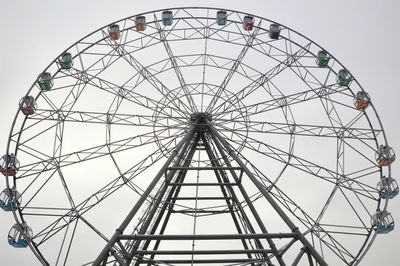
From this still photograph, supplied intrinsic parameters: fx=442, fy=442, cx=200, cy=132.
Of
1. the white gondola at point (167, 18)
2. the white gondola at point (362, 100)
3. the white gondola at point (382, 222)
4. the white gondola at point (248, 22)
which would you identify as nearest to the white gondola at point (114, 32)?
the white gondola at point (167, 18)

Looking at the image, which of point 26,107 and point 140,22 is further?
point 140,22

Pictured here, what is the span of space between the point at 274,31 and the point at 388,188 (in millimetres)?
8820

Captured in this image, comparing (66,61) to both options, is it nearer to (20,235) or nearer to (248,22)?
(20,235)

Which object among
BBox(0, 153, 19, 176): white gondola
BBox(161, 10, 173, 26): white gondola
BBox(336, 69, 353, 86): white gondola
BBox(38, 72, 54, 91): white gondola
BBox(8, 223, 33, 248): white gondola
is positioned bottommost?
BBox(8, 223, 33, 248): white gondola

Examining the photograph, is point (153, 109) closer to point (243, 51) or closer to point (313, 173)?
point (243, 51)

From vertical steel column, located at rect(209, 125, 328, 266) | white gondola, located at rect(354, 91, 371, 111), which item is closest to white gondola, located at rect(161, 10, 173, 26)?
vertical steel column, located at rect(209, 125, 328, 266)

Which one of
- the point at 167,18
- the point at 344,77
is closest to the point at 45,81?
the point at 167,18

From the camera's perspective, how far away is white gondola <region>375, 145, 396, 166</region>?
18516 mm

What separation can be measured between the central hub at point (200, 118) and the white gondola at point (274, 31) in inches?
205

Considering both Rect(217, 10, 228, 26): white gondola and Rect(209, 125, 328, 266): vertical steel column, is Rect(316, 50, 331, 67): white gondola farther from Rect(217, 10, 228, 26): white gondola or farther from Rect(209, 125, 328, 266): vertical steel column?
Rect(209, 125, 328, 266): vertical steel column

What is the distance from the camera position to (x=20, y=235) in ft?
53.4

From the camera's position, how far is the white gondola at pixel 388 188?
17.9 metres

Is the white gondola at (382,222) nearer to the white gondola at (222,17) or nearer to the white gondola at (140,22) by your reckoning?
the white gondola at (222,17)

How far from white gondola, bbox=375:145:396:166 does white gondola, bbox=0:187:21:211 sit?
1475cm
